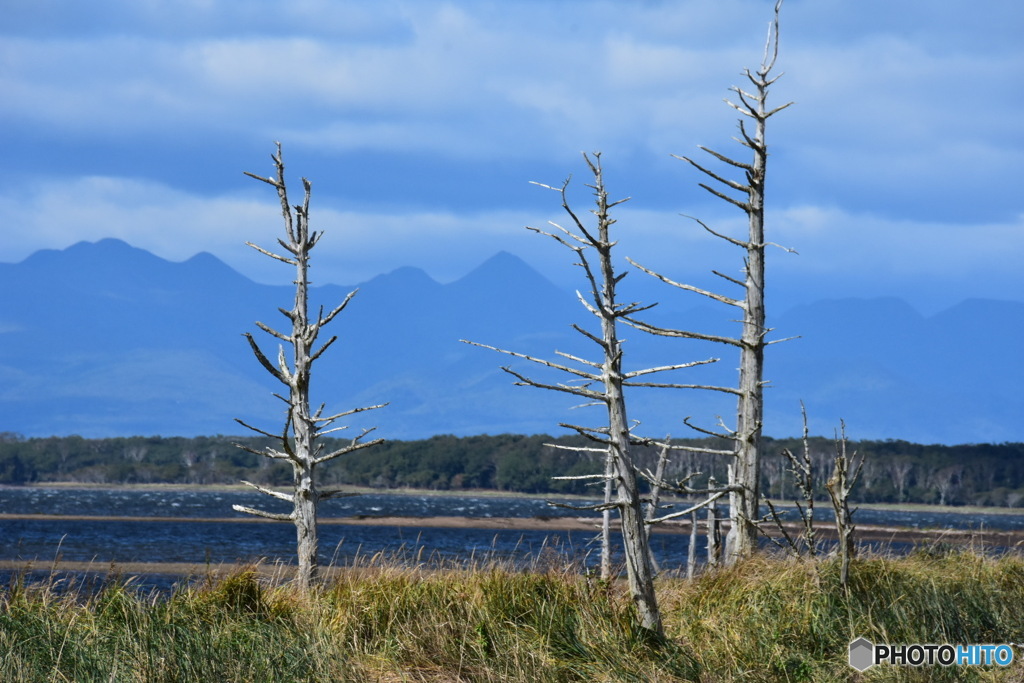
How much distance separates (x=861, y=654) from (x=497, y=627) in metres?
3.57

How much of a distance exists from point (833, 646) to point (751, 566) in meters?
2.71

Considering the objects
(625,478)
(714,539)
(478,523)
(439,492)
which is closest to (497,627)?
(625,478)

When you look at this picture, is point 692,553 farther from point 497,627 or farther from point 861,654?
point 497,627

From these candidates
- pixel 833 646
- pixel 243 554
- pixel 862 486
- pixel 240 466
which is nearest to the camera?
pixel 833 646

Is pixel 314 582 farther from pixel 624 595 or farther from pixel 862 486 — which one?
pixel 862 486

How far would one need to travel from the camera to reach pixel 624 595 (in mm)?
12031

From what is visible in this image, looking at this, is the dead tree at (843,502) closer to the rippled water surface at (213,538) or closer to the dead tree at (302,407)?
the dead tree at (302,407)

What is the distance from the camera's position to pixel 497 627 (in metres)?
10.6

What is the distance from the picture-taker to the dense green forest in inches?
6117

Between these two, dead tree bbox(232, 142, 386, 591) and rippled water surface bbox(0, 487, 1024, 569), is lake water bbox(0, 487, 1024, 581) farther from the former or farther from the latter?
dead tree bbox(232, 142, 386, 591)

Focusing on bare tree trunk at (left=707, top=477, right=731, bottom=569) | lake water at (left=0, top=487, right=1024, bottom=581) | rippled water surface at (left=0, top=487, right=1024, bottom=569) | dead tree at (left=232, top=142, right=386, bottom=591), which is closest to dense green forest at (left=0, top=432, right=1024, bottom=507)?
lake water at (left=0, top=487, right=1024, bottom=581)

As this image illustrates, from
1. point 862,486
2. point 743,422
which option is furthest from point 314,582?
point 862,486

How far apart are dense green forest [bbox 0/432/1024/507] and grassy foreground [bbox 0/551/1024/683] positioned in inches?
5074

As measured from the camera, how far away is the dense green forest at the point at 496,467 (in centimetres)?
15538
